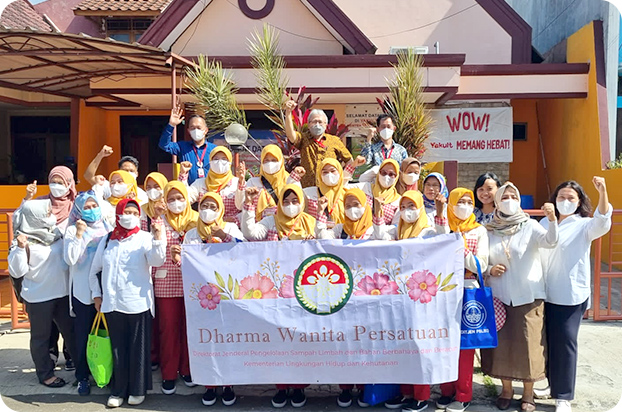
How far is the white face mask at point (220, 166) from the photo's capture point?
486 centimetres

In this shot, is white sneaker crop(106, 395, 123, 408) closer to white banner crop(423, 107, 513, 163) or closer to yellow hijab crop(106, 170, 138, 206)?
→ yellow hijab crop(106, 170, 138, 206)

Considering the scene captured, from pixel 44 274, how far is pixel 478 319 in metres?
3.33

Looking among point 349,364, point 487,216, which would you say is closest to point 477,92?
point 487,216

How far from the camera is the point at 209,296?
Result: 13.3 feet

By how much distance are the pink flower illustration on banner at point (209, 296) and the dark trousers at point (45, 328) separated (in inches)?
47.9

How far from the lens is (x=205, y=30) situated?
33.3 feet

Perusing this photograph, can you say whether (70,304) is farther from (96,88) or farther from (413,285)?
(96,88)

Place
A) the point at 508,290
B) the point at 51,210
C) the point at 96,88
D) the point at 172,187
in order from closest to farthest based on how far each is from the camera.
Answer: the point at 508,290, the point at 172,187, the point at 51,210, the point at 96,88

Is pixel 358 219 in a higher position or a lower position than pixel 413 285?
higher

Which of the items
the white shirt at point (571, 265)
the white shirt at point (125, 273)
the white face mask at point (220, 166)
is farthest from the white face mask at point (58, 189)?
the white shirt at point (571, 265)

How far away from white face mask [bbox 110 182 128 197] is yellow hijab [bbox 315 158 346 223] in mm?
1672

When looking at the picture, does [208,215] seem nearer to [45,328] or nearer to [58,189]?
[58,189]

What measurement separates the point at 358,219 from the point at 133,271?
1.69 meters

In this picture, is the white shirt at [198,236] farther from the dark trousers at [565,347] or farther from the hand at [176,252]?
the dark trousers at [565,347]
